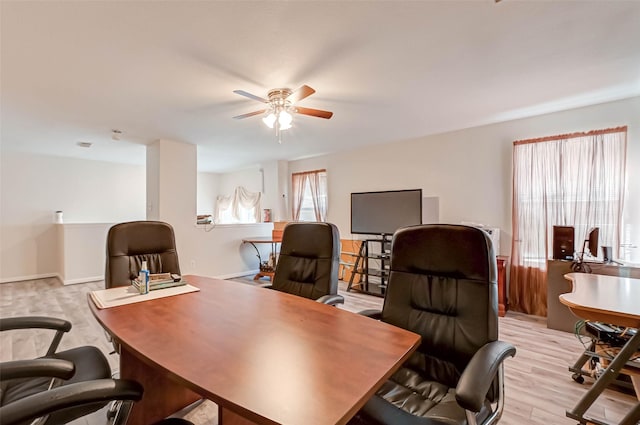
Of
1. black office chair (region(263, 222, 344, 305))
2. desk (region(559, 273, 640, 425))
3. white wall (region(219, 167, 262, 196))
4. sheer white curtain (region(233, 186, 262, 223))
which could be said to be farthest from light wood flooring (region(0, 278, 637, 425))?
white wall (region(219, 167, 262, 196))

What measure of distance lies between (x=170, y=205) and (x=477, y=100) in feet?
14.5

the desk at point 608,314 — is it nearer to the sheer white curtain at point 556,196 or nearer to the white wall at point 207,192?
the sheer white curtain at point 556,196

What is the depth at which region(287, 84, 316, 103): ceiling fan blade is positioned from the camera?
7.38 feet

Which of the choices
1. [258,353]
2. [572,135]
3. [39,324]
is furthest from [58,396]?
[572,135]

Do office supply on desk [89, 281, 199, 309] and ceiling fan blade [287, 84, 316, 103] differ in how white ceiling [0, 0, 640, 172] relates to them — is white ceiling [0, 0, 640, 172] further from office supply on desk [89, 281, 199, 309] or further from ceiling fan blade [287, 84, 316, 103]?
office supply on desk [89, 281, 199, 309]

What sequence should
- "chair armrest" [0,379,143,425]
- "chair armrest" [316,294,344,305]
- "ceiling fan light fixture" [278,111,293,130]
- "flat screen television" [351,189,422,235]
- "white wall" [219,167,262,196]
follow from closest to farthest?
"chair armrest" [0,379,143,425], "chair armrest" [316,294,344,305], "ceiling fan light fixture" [278,111,293,130], "flat screen television" [351,189,422,235], "white wall" [219,167,262,196]

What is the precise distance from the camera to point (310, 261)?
6.70 feet

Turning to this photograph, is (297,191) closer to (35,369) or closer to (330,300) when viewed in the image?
(330,300)

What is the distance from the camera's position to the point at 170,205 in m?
4.55

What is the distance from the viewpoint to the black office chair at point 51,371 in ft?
3.03

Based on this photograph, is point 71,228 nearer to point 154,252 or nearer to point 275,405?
point 154,252

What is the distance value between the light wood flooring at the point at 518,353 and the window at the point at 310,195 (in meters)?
1.98

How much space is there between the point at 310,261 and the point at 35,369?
4.63 ft

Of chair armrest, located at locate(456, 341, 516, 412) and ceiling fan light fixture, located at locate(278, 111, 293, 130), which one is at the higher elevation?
ceiling fan light fixture, located at locate(278, 111, 293, 130)
